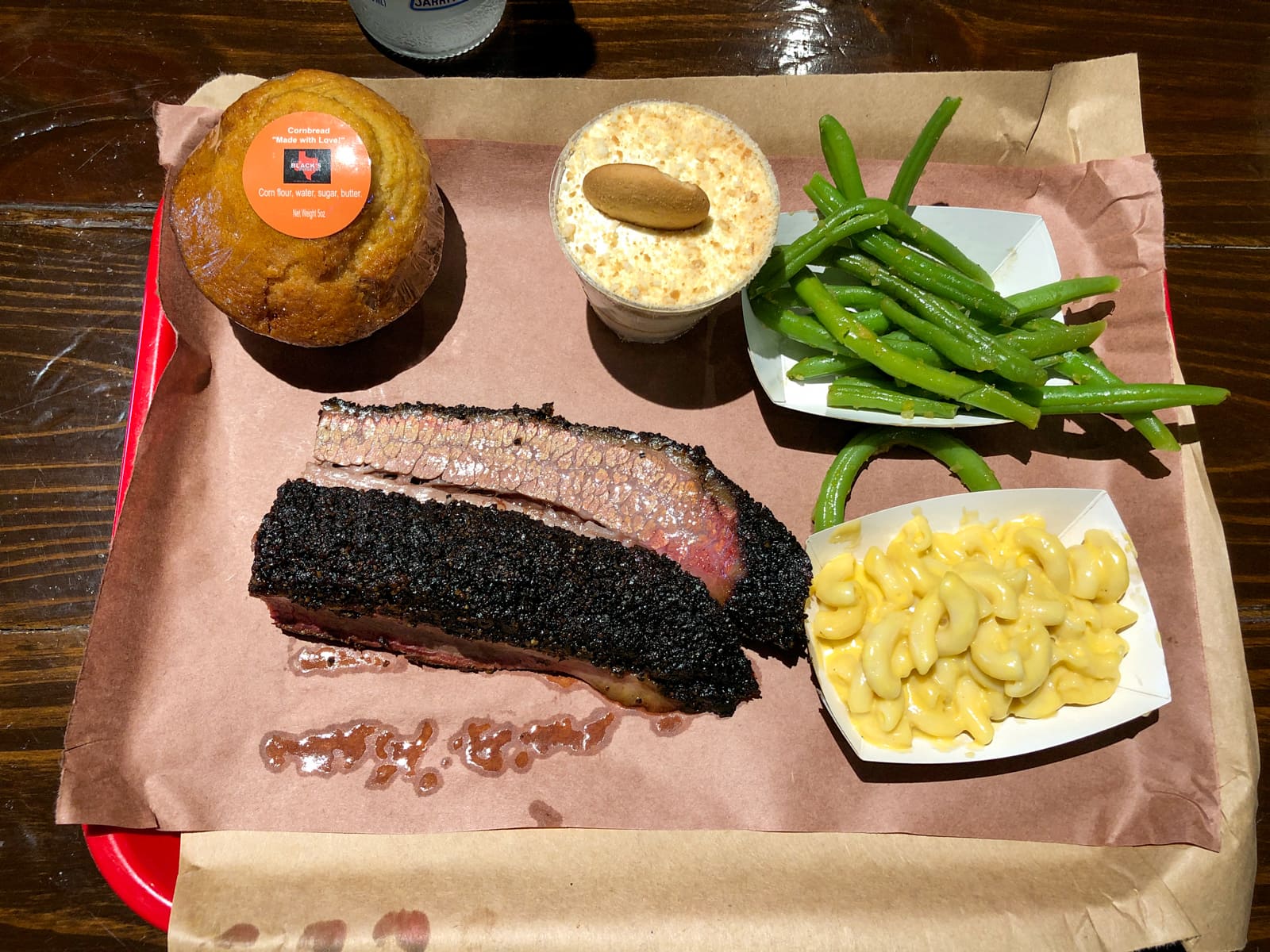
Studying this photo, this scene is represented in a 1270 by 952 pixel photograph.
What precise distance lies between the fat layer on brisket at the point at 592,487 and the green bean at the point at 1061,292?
1336 millimetres

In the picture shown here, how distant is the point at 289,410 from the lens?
306cm

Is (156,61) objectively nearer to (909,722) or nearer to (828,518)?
(828,518)

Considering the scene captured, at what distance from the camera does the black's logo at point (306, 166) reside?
2.54 meters

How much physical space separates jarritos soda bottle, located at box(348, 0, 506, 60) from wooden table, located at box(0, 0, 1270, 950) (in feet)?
0.29

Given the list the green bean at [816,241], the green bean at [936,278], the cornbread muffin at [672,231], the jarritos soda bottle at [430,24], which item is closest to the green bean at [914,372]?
the green bean at [816,241]

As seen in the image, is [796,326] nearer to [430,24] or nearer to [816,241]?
[816,241]

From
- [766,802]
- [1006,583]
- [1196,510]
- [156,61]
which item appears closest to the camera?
[1006,583]

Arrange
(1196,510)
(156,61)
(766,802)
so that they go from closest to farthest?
(766,802) < (1196,510) < (156,61)

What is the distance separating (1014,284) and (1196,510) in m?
1.18

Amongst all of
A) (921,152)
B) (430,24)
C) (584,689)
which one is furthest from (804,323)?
(430,24)

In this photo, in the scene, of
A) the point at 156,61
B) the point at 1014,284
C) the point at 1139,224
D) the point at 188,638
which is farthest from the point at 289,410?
the point at 1139,224

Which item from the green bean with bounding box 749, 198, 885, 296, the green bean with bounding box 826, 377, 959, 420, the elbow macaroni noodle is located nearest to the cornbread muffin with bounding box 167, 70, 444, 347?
the green bean with bounding box 749, 198, 885, 296

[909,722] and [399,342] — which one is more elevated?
[399,342]

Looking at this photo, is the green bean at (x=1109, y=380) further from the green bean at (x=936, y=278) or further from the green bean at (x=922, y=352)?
the green bean at (x=922, y=352)
